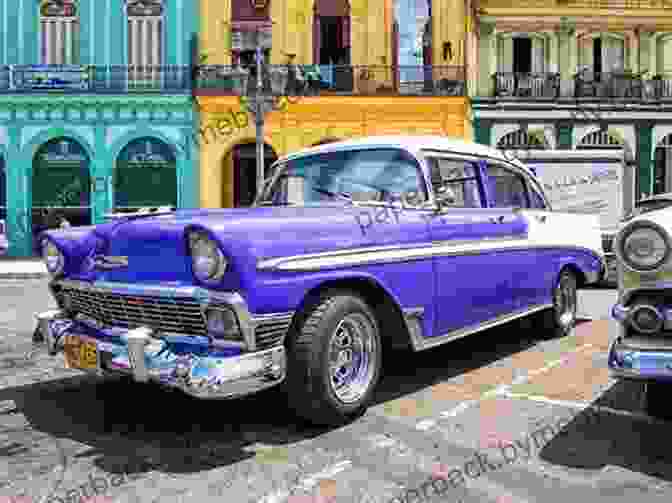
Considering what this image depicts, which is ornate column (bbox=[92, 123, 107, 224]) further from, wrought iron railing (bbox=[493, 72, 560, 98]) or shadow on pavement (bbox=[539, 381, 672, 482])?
shadow on pavement (bbox=[539, 381, 672, 482])

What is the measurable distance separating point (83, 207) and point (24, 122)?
119 inches

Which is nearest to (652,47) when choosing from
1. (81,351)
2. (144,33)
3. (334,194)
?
(144,33)

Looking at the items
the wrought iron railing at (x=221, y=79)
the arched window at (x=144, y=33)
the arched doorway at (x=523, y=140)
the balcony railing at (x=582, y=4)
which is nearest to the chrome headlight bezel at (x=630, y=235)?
the wrought iron railing at (x=221, y=79)

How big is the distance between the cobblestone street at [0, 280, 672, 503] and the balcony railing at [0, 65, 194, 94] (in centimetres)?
1632

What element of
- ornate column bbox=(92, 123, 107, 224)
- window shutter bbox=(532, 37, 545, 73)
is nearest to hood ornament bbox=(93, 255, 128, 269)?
ornate column bbox=(92, 123, 107, 224)

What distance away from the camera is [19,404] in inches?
178

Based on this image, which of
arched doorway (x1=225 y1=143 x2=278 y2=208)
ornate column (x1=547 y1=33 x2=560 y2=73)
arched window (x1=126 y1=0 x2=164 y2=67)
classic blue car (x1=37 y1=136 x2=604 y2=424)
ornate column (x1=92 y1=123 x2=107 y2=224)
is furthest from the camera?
ornate column (x1=547 y1=33 x2=560 y2=73)

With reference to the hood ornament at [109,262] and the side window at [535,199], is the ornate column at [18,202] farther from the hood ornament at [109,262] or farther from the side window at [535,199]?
the hood ornament at [109,262]

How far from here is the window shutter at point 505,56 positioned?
21.8m

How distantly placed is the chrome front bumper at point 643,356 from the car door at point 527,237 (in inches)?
75.9

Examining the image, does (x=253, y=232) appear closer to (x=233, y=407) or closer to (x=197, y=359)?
(x=197, y=359)

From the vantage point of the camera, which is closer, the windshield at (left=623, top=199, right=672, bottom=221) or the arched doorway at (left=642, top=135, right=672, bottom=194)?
the windshield at (left=623, top=199, right=672, bottom=221)

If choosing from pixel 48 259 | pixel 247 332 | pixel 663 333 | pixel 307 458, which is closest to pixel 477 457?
pixel 307 458

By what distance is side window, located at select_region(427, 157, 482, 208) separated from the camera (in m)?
4.71
